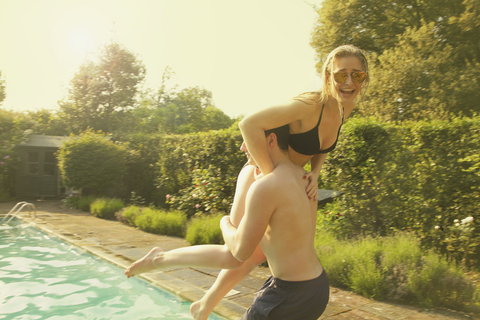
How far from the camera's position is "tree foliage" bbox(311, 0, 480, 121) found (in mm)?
11258

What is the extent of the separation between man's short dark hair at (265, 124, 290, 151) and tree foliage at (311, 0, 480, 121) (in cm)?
954

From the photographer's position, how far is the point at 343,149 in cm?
579

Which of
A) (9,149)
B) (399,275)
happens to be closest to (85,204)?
(9,149)

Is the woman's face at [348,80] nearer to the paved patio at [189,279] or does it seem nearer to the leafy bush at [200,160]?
the paved patio at [189,279]

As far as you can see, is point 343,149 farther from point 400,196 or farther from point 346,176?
point 400,196

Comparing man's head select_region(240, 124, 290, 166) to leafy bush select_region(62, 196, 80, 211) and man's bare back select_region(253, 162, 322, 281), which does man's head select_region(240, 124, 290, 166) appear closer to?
man's bare back select_region(253, 162, 322, 281)

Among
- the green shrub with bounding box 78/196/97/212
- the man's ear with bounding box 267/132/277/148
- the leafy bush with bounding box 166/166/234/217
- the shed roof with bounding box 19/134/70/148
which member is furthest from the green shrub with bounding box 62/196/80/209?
the man's ear with bounding box 267/132/277/148

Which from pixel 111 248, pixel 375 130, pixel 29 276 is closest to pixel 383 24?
pixel 375 130

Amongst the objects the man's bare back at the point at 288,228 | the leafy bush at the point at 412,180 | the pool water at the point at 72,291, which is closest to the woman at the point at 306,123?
the man's bare back at the point at 288,228

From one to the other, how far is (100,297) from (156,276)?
0.71m

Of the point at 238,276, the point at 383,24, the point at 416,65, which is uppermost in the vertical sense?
the point at 383,24

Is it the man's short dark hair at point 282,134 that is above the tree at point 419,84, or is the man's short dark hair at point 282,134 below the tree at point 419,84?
below

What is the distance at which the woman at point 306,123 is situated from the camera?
1.80m

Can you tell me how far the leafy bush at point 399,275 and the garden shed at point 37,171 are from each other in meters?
14.1
